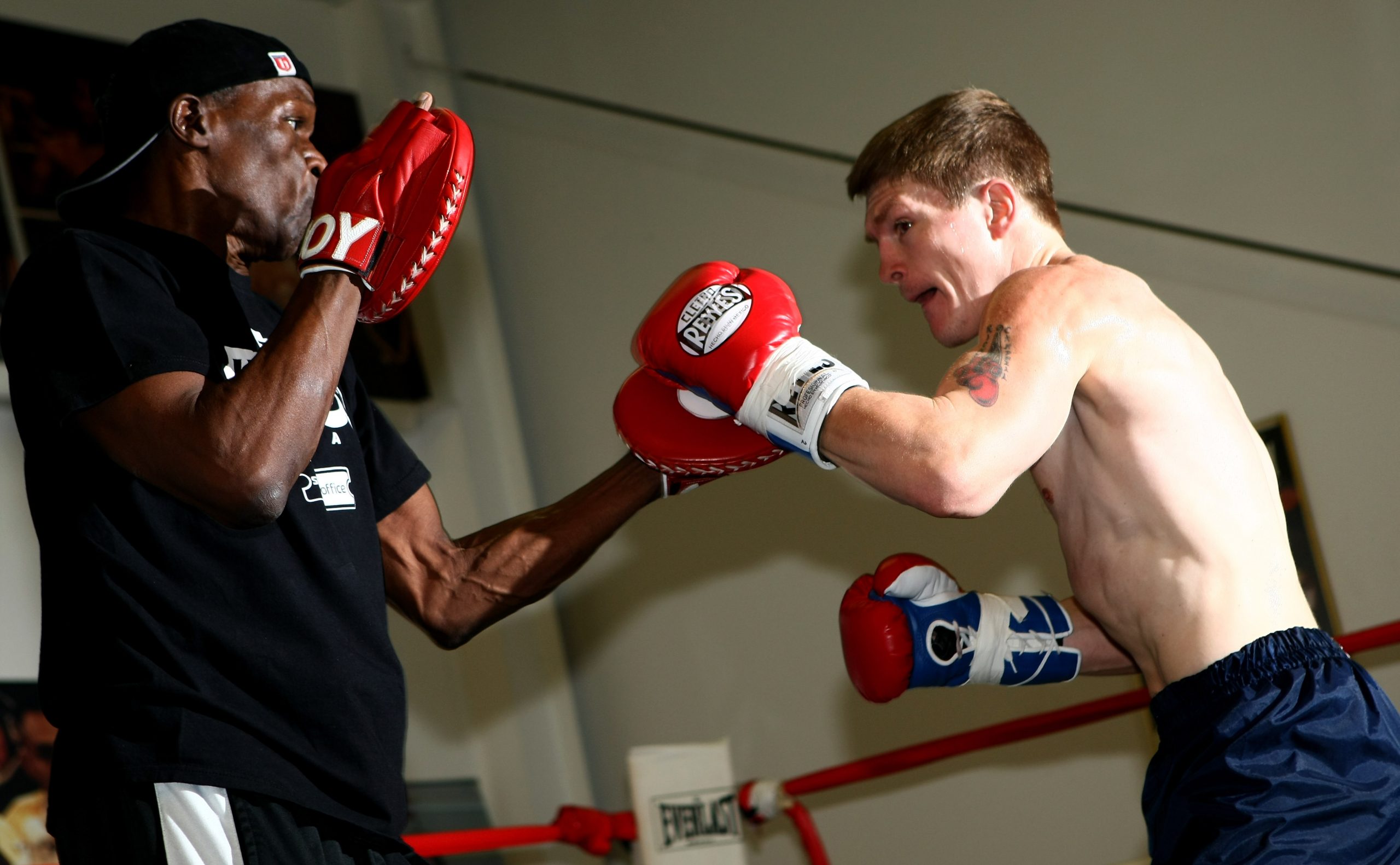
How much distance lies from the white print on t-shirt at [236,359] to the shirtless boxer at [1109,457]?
21.0 inches

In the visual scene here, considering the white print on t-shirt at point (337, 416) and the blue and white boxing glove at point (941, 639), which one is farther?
the blue and white boxing glove at point (941, 639)

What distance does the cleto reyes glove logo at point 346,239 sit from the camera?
4.92 feet

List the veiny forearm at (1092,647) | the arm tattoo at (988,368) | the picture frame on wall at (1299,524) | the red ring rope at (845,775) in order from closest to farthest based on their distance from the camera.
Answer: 1. the arm tattoo at (988,368)
2. the veiny forearm at (1092,647)
3. the red ring rope at (845,775)
4. the picture frame on wall at (1299,524)

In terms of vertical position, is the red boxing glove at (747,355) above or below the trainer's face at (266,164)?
below

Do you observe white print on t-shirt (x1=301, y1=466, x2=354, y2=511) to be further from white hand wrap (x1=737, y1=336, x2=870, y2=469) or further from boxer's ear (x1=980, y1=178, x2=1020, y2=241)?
boxer's ear (x1=980, y1=178, x2=1020, y2=241)

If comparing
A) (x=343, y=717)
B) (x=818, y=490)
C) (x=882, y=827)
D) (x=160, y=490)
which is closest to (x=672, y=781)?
(x=882, y=827)

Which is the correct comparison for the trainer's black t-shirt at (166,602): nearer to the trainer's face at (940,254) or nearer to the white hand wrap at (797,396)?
the white hand wrap at (797,396)

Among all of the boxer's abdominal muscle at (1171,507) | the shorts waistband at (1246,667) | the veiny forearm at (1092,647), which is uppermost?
the boxer's abdominal muscle at (1171,507)

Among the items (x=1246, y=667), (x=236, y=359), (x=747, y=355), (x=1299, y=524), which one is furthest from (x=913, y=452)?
(x=1299, y=524)

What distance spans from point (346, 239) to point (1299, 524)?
2236 millimetres

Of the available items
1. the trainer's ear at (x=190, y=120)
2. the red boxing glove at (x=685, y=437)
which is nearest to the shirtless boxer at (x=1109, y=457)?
the red boxing glove at (x=685, y=437)

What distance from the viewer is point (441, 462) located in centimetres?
439

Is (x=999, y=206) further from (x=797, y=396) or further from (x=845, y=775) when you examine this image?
(x=845, y=775)

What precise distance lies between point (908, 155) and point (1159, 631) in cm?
78
